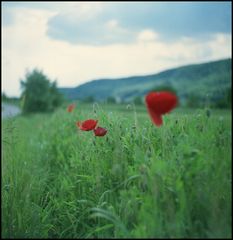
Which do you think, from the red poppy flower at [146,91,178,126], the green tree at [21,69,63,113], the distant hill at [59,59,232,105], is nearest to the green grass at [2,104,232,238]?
the red poppy flower at [146,91,178,126]

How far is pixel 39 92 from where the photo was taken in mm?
23250

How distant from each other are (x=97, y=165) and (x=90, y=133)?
34.8 inches

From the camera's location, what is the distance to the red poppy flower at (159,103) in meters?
2.54

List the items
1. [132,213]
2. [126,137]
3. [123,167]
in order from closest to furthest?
[132,213], [123,167], [126,137]

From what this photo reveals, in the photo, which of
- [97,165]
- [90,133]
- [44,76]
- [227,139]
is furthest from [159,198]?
[44,76]

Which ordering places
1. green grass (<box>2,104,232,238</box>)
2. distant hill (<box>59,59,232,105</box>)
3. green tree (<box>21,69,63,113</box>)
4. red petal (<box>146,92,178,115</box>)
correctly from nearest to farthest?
1. green grass (<box>2,104,232,238</box>)
2. red petal (<box>146,92,178,115</box>)
3. green tree (<box>21,69,63,113</box>)
4. distant hill (<box>59,59,232,105</box>)

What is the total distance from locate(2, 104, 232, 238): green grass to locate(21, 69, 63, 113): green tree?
18.2 meters

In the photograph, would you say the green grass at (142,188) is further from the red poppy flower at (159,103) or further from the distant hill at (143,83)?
the distant hill at (143,83)

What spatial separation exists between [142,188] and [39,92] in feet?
68.4

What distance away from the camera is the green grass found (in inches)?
93.6

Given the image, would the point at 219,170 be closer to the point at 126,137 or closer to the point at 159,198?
the point at 159,198

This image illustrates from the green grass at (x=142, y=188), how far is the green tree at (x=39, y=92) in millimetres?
18160

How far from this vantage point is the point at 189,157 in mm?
2609

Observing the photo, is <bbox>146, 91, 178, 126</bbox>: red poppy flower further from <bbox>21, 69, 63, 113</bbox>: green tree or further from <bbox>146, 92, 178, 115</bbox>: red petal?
<bbox>21, 69, 63, 113</bbox>: green tree
